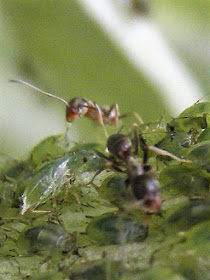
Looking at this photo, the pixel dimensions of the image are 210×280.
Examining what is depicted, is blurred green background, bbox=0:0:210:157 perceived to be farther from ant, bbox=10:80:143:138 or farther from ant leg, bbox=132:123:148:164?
ant leg, bbox=132:123:148:164

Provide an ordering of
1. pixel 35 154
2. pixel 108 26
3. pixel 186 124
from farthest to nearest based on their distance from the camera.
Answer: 1. pixel 108 26
2. pixel 35 154
3. pixel 186 124

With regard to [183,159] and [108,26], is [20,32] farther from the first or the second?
[183,159]

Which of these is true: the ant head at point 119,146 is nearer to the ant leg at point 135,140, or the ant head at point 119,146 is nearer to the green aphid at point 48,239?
the ant leg at point 135,140

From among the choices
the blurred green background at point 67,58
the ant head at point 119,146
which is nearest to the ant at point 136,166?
the ant head at point 119,146

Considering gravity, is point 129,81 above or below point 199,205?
above

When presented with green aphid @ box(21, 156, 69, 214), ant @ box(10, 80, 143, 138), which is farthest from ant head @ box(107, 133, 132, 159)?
ant @ box(10, 80, 143, 138)

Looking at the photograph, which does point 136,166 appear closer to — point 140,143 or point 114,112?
point 140,143

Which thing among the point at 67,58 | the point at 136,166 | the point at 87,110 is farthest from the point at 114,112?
the point at 136,166

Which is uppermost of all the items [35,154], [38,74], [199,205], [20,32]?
[20,32]

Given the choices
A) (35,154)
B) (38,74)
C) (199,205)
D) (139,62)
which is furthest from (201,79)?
(199,205)
